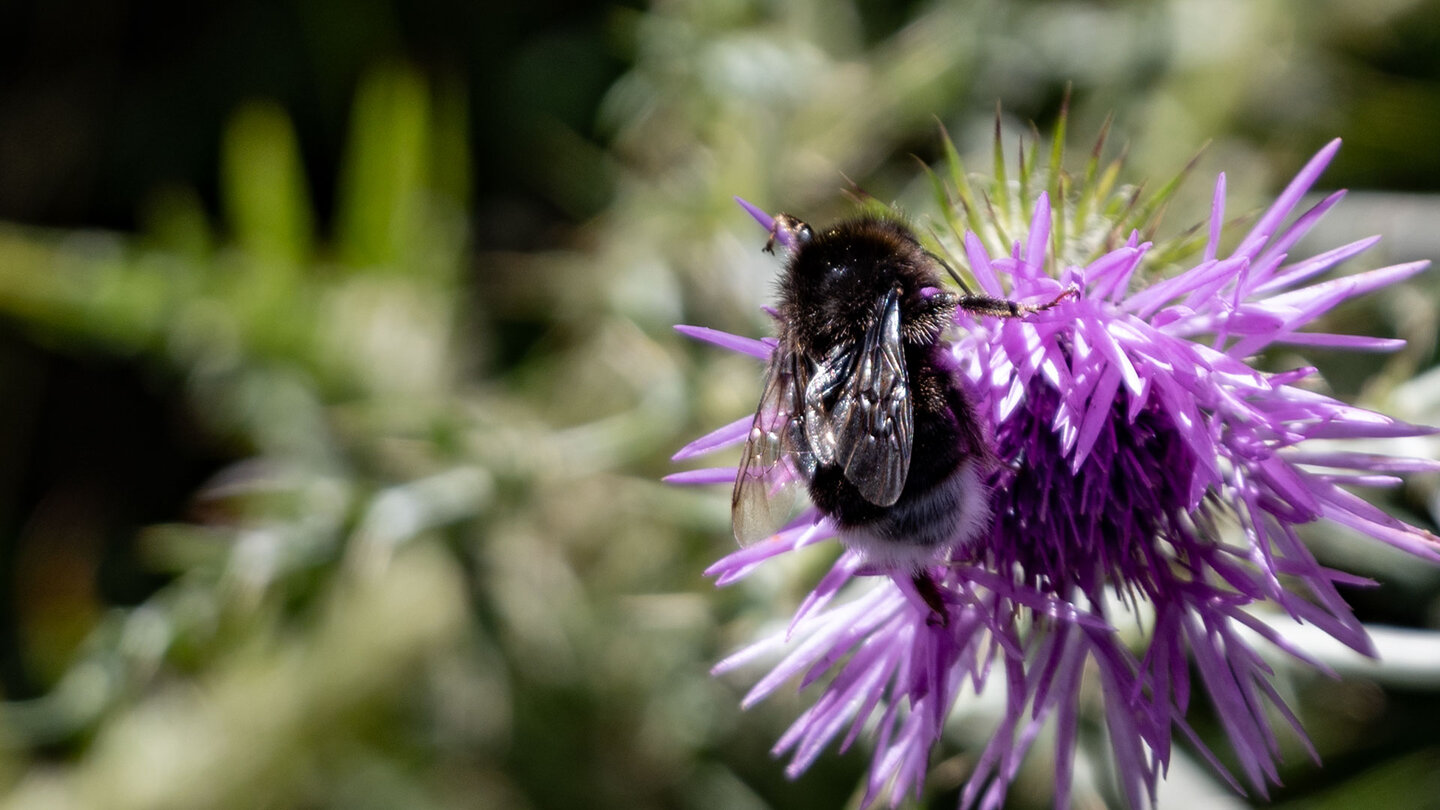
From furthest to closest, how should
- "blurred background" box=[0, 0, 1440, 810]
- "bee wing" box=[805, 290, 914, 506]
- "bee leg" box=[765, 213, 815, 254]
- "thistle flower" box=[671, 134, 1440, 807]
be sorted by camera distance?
"blurred background" box=[0, 0, 1440, 810] < "bee leg" box=[765, 213, 815, 254] < "thistle flower" box=[671, 134, 1440, 807] < "bee wing" box=[805, 290, 914, 506]

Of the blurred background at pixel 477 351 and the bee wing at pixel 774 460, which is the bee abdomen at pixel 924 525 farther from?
the blurred background at pixel 477 351

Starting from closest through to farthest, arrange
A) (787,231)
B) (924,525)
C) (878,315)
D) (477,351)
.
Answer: (924,525)
(878,315)
(787,231)
(477,351)

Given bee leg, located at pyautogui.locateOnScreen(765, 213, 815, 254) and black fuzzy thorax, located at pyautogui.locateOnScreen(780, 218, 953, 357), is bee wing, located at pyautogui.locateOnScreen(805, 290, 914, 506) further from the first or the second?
bee leg, located at pyautogui.locateOnScreen(765, 213, 815, 254)

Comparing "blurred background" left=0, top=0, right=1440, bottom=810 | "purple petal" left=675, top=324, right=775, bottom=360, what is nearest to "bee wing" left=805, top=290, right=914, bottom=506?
"purple petal" left=675, top=324, right=775, bottom=360

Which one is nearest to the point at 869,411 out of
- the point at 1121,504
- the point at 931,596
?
the point at 931,596

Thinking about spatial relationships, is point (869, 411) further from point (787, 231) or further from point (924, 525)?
point (787, 231)

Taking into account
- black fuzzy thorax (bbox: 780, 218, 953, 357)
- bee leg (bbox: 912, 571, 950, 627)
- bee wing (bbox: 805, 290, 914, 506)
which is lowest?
bee leg (bbox: 912, 571, 950, 627)

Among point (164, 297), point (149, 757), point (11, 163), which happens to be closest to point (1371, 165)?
point (164, 297)
